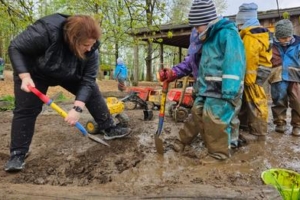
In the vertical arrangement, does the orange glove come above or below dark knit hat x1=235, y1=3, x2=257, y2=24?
below

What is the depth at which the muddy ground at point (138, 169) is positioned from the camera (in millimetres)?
2607

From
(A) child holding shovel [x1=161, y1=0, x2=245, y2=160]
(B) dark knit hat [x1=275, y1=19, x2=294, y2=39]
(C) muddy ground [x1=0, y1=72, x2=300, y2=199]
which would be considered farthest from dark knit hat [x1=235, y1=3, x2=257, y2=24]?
(C) muddy ground [x1=0, y1=72, x2=300, y2=199]

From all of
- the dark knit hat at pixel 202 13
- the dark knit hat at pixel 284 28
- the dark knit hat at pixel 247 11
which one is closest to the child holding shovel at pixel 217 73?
the dark knit hat at pixel 202 13

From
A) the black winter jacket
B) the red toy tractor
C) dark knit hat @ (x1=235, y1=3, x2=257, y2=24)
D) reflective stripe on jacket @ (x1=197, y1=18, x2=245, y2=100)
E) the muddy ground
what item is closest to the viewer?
the muddy ground

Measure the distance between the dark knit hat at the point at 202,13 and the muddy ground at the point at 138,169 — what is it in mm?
1421

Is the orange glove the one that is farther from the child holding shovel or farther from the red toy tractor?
the red toy tractor

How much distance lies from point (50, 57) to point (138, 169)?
4.41 feet

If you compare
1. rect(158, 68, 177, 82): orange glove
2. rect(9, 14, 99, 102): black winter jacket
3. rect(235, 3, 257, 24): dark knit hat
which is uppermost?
rect(235, 3, 257, 24): dark knit hat

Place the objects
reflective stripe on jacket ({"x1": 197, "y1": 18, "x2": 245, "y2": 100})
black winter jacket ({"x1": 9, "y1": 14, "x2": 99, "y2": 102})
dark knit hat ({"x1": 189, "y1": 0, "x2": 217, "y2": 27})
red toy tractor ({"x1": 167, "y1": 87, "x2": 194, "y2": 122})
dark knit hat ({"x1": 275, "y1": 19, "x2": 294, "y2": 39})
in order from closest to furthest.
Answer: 1. black winter jacket ({"x1": 9, "y1": 14, "x2": 99, "y2": 102})
2. reflective stripe on jacket ({"x1": 197, "y1": 18, "x2": 245, "y2": 100})
3. dark knit hat ({"x1": 189, "y1": 0, "x2": 217, "y2": 27})
4. dark knit hat ({"x1": 275, "y1": 19, "x2": 294, "y2": 39})
5. red toy tractor ({"x1": 167, "y1": 87, "x2": 194, "y2": 122})

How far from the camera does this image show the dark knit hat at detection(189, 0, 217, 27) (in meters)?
3.48

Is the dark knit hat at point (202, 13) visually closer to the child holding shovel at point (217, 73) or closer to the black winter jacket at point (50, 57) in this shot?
the child holding shovel at point (217, 73)

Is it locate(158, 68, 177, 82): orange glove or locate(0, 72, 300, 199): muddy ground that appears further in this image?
locate(158, 68, 177, 82): orange glove

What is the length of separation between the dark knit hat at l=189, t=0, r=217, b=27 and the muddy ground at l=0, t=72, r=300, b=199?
4.66 ft

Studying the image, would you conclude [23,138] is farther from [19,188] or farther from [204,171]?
[204,171]
